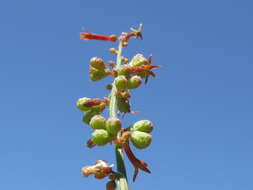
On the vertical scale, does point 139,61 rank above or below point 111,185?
above

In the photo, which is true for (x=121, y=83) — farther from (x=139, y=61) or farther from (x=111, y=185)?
(x=111, y=185)

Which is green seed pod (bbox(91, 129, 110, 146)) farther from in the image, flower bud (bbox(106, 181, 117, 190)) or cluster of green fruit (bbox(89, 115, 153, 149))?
flower bud (bbox(106, 181, 117, 190))

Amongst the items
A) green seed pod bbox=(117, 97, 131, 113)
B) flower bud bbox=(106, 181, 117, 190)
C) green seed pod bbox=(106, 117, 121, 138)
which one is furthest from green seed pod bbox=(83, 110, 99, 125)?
flower bud bbox=(106, 181, 117, 190)

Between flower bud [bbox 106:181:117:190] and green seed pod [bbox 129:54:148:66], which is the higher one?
green seed pod [bbox 129:54:148:66]

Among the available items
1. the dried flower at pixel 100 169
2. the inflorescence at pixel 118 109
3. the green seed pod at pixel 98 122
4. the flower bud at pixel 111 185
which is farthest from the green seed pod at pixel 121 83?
the flower bud at pixel 111 185

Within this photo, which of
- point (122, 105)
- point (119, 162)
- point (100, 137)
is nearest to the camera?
point (119, 162)

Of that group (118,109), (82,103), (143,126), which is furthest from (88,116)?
(143,126)

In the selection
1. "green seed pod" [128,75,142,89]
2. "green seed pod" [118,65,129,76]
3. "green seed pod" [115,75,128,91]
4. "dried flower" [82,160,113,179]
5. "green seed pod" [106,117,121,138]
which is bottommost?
"dried flower" [82,160,113,179]
